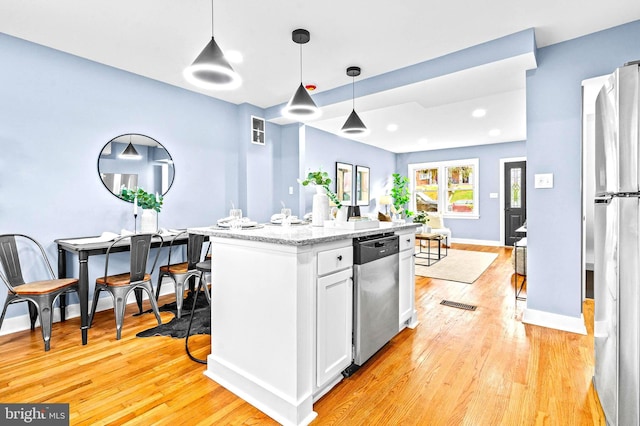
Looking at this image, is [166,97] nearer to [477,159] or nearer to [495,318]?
[495,318]

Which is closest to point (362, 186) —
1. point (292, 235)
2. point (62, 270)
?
point (62, 270)

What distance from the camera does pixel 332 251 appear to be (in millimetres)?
1803

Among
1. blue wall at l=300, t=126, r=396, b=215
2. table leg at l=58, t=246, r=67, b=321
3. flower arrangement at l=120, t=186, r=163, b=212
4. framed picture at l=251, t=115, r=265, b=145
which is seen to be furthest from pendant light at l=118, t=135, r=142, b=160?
blue wall at l=300, t=126, r=396, b=215

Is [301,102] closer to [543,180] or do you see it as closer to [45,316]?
[543,180]

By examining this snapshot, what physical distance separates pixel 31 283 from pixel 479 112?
6.08 metres

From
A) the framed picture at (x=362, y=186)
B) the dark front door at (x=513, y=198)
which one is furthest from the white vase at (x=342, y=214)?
the dark front door at (x=513, y=198)

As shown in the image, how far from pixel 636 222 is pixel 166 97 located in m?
4.35

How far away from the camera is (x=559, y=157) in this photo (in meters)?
2.82

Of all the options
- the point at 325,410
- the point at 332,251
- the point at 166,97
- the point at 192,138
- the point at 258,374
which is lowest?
the point at 325,410

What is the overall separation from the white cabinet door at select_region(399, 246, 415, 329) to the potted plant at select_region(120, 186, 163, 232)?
2.70m

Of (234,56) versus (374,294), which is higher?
(234,56)

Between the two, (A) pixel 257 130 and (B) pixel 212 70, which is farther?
(A) pixel 257 130

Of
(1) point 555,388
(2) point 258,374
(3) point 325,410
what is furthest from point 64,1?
(1) point 555,388

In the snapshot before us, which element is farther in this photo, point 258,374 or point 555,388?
point 555,388
